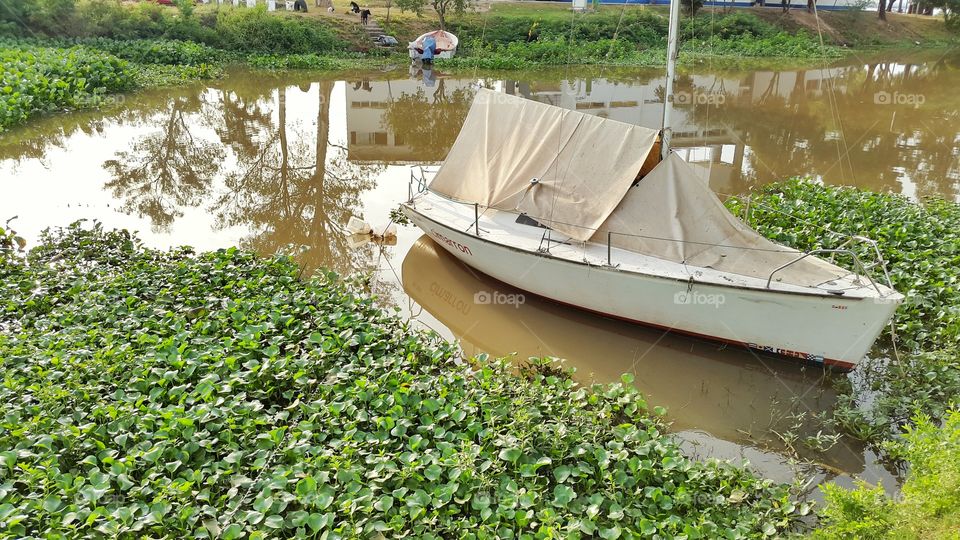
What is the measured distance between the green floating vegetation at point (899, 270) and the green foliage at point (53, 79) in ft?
61.5

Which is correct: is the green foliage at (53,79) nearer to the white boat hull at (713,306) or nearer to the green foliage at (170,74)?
the green foliage at (170,74)

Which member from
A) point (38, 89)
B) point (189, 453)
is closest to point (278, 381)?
point (189, 453)

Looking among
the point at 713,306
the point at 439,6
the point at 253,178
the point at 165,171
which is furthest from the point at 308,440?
the point at 439,6

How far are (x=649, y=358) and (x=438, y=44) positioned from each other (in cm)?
2572

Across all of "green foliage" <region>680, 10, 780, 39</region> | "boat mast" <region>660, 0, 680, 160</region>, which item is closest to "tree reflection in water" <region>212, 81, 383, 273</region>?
"boat mast" <region>660, 0, 680, 160</region>

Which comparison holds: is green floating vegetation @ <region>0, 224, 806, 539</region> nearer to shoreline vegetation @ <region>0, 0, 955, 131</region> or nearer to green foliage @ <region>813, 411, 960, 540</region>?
green foliage @ <region>813, 411, 960, 540</region>

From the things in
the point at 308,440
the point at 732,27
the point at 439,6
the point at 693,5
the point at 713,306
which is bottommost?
the point at 308,440

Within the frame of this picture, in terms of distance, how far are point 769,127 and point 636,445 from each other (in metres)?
17.4

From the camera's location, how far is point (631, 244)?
32.0ft

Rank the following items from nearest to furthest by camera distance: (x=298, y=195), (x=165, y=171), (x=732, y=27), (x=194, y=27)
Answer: (x=298, y=195) < (x=165, y=171) < (x=194, y=27) < (x=732, y=27)

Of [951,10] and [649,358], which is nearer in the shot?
[649,358]

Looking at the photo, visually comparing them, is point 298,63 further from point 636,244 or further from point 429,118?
point 636,244

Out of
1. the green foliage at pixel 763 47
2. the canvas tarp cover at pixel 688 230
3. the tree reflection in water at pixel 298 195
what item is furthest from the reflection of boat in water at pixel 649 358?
the green foliage at pixel 763 47

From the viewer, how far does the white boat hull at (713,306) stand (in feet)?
26.7
